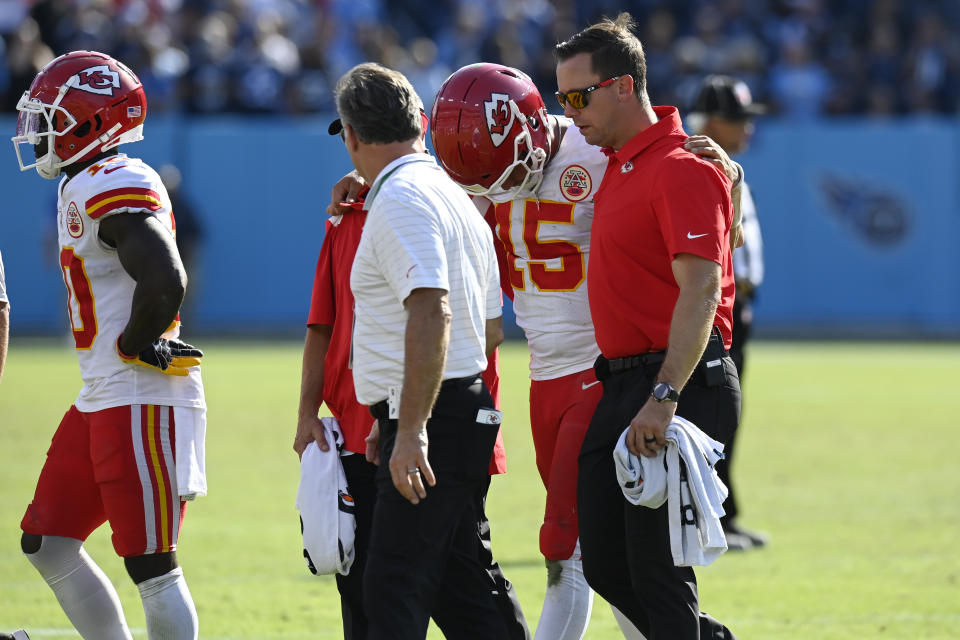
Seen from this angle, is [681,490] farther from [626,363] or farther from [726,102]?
[726,102]

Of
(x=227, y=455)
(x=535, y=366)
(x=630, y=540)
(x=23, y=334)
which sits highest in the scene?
(x=535, y=366)

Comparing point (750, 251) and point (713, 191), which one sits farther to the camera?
point (750, 251)

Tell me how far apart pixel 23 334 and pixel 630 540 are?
1820 cm

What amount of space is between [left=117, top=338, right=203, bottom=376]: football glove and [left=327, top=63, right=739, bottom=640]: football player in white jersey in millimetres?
745

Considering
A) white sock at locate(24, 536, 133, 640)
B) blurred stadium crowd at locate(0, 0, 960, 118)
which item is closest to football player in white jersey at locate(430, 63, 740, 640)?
white sock at locate(24, 536, 133, 640)

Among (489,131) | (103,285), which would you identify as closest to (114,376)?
(103,285)

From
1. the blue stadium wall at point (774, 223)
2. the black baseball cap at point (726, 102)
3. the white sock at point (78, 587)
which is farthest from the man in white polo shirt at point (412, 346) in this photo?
the blue stadium wall at point (774, 223)

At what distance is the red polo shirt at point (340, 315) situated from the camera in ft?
16.3

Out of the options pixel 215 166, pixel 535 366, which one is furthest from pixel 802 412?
pixel 215 166

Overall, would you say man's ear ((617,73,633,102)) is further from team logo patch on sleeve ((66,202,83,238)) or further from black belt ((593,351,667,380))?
team logo patch on sleeve ((66,202,83,238))

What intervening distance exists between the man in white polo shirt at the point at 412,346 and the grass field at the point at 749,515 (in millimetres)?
1929

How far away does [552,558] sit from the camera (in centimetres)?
529

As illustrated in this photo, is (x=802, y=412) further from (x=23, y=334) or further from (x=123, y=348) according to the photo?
(x=23, y=334)

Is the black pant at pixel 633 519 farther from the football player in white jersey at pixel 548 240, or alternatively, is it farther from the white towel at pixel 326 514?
the white towel at pixel 326 514
